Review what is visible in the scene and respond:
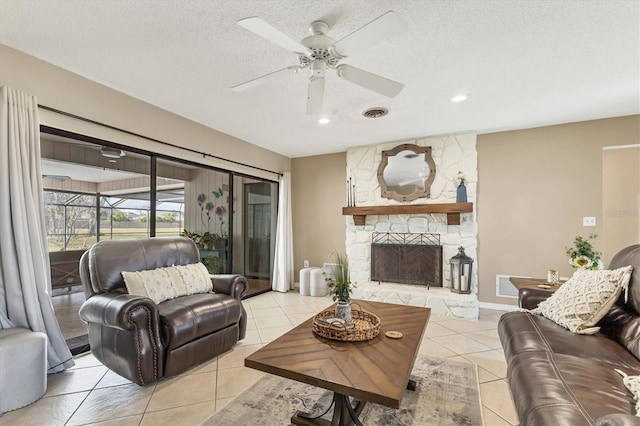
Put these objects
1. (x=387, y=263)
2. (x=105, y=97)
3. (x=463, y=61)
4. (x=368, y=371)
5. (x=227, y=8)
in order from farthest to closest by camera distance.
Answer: (x=387, y=263), (x=105, y=97), (x=463, y=61), (x=227, y=8), (x=368, y=371)

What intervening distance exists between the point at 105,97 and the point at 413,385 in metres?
3.63

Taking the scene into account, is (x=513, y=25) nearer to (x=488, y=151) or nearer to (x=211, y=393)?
(x=488, y=151)

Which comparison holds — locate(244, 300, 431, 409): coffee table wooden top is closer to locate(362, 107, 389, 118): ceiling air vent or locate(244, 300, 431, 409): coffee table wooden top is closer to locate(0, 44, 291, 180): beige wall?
locate(362, 107, 389, 118): ceiling air vent

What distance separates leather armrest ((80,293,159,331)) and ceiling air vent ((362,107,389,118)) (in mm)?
2830

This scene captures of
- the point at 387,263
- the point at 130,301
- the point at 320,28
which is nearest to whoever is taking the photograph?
the point at 320,28

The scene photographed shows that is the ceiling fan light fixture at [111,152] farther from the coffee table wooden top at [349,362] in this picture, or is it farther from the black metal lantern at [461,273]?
the black metal lantern at [461,273]

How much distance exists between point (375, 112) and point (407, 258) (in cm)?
222

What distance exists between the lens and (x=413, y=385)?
2.08 meters

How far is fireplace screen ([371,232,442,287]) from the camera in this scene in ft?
14.1

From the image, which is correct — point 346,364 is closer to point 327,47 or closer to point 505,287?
point 327,47

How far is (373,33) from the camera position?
1577mm

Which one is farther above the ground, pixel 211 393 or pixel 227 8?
pixel 227 8

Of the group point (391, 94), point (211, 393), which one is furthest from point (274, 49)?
point (211, 393)

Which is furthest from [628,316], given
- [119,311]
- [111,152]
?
[111,152]
